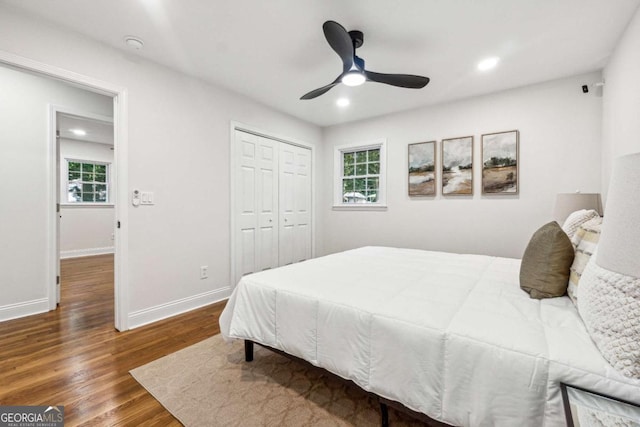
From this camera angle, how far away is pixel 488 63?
269 centimetres

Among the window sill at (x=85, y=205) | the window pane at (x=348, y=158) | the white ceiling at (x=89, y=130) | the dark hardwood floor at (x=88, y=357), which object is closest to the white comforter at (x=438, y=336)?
the dark hardwood floor at (x=88, y=357)

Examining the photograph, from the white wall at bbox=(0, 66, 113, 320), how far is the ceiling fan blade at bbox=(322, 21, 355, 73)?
3.30m

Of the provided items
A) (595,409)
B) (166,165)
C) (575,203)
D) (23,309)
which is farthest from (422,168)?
(23,309)

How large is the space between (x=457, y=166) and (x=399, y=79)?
1.72 meters

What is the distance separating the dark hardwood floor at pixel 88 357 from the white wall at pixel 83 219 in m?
3.51

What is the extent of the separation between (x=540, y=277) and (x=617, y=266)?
805 mm

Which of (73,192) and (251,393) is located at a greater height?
(73,192)

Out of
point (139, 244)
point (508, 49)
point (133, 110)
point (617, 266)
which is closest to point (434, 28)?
point (508, 49)

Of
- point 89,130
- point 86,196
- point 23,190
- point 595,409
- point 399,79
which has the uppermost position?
point 89,130

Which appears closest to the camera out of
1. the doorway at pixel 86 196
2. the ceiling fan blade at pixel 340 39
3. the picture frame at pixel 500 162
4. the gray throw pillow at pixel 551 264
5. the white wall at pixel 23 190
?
the gray throw pillow at pixel 551 264

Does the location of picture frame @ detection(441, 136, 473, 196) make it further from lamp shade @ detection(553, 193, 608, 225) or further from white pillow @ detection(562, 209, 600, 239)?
white pillow @ detection(562, 209, 600, 239)

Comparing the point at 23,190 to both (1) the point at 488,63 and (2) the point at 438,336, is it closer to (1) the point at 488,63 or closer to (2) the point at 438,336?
(2) the point at 438,336

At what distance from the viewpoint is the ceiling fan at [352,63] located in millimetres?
1832

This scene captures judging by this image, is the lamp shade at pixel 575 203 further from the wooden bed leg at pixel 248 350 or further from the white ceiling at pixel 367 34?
the wooden bed leg at pixel 248 350
